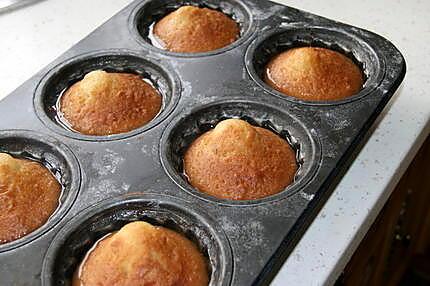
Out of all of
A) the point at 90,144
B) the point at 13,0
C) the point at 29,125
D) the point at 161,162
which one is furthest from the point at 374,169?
the point at 13,0

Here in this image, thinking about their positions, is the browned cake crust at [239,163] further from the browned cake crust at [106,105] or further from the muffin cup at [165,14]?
the muffin cup at [165,14]

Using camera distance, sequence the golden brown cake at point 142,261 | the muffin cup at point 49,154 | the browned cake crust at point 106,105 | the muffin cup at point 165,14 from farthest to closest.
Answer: the muffin cup at point 165,14 → the browned cake crust at point 106,105 → the muffin cup at point 49,154 → the golden brown cake at point 142,261

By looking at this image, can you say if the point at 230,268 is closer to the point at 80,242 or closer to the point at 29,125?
the point at 80,242

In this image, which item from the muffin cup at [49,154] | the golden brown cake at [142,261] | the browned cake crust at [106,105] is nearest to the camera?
the golden brown cake at [142,261]

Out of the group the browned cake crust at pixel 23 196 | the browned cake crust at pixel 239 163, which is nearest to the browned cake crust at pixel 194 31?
the browned cake crust at pixel 239 163

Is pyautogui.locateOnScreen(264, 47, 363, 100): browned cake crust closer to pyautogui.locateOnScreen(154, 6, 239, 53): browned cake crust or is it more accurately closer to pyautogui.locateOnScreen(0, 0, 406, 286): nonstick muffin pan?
pyautogui.locateOnScreen(0, 0, 406, 286): nonstick muffin pan
